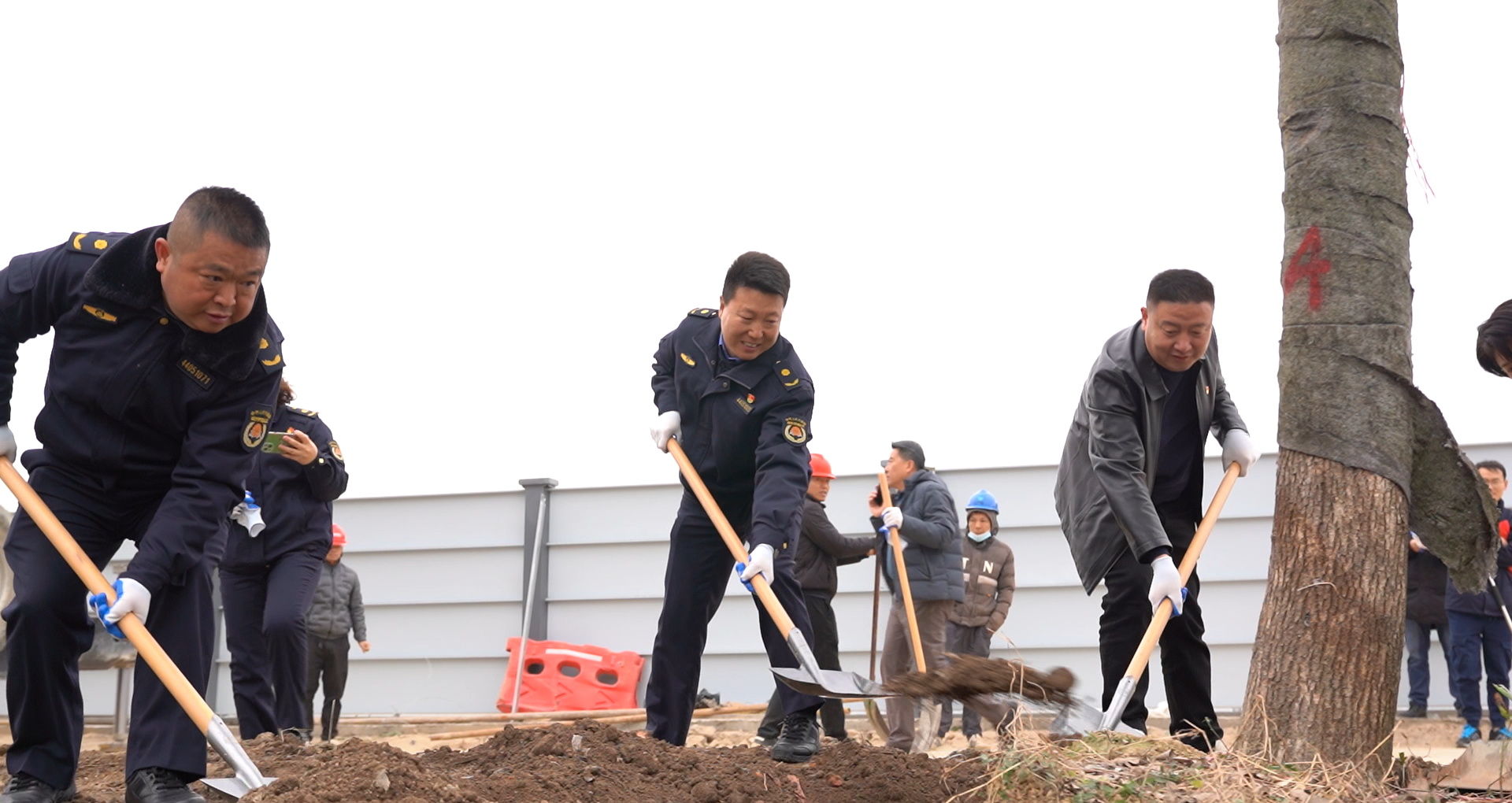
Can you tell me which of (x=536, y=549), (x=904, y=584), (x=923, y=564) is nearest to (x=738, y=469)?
(x=904, y=584)

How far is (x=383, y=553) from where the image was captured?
10.5 metres

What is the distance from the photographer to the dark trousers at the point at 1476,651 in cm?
715

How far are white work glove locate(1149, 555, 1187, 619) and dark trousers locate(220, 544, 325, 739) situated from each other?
318cm

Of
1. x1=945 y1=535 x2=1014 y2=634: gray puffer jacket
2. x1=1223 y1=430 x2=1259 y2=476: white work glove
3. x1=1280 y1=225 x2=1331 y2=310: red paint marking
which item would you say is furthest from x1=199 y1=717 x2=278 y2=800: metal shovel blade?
x1=945 y1=535 x2=1014 y2=634: gray puffer jacket

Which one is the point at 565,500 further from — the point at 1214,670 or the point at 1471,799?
the point at 1471,799

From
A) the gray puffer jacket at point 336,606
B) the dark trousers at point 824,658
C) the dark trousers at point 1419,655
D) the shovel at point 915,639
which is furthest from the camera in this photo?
the gray puffer jacket at point 336,606

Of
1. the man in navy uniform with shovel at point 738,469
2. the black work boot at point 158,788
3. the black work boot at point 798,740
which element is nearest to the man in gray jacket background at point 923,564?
the man in navy uniform with shovel at point 738,469

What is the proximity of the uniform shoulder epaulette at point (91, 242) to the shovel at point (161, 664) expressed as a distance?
23.3 inches

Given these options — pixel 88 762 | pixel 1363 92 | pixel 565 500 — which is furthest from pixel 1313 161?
pixel 565 500

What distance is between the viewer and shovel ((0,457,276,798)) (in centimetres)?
283

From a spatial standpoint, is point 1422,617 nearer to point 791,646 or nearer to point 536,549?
point 791,646

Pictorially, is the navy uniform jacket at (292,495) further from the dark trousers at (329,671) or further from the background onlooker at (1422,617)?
the background onlooker at (1422,617)

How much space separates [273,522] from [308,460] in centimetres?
29

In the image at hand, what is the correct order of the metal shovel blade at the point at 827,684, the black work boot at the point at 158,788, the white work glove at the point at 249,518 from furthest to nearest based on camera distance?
the white work glove at the point at 249,518 → the metal shovel blade at the point at 827,684 → the black work boot at the point at 158,788
